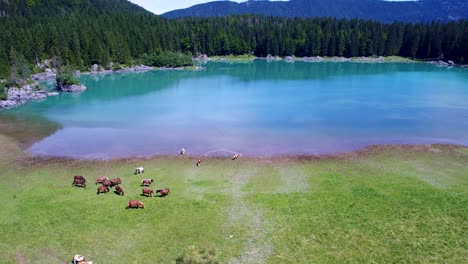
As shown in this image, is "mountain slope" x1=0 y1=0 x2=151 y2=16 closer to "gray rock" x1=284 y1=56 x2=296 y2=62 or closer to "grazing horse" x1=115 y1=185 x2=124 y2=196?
"gray rock" x1=284 y1=56 x2=296 y2=62

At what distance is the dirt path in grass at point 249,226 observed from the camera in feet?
72.5

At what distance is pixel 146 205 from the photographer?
93.2ft

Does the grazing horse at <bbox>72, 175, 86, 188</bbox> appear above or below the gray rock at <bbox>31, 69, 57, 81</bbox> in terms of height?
below

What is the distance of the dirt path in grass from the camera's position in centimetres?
2209

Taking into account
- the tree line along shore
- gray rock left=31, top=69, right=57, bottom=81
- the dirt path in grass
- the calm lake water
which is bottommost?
the dirt path in grass

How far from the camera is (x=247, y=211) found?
90.6 feet

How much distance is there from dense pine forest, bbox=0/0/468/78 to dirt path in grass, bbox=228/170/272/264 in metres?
95.2

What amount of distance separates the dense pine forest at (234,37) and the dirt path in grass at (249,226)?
95.2 meters

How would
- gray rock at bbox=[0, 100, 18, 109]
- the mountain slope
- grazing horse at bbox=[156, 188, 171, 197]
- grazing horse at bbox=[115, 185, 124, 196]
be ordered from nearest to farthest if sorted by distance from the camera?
grazing horse at bbox=[156, 188, 171, 197], grazing horse at bbox=[115, 185, 124, 196], gray rock at bbox=[0, 100, 18, 109], the mountain slope

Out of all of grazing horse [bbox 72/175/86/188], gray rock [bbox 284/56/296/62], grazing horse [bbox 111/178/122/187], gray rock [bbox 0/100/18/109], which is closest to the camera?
grazing horse [bbox 111/178/122/187]

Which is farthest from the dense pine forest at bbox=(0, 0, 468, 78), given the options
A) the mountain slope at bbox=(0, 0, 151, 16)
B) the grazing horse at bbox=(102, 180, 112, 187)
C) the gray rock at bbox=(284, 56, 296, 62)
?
the grazing horse at bbox=(102, 180, 112, 187)

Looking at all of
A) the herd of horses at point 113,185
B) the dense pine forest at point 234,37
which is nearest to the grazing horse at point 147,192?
the herd of horses at point 113,185

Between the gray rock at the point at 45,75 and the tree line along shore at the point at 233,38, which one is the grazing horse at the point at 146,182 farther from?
the tree line along shore at the point at 233,38

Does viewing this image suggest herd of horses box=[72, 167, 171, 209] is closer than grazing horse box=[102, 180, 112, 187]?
Yes
